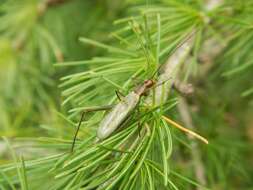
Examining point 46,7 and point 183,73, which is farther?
point 46,7

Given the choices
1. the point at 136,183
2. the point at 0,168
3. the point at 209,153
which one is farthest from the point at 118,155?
the point at 209,153

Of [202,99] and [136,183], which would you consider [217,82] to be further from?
[136,183]

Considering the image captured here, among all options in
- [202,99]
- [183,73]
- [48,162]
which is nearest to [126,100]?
[48,162]

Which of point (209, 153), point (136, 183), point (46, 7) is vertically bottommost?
point (209, 153)

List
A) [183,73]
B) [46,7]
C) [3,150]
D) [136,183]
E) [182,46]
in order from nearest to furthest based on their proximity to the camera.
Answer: [136,183]
[182,46]
[183,73]
[3,150]
[46,7]

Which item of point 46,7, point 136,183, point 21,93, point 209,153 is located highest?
point 46,7

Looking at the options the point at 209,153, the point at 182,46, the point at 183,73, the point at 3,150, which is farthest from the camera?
the point at 3,150

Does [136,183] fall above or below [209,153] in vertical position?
above

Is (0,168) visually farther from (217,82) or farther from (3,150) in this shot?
(217,82)

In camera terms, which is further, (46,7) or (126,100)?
(46,7)
